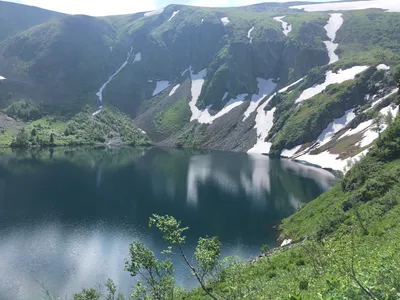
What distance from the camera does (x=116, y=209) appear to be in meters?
75.4

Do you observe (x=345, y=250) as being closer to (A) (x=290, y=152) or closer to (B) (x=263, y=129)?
(A) (x=290, y=152)

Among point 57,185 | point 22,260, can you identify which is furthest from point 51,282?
point 57,185

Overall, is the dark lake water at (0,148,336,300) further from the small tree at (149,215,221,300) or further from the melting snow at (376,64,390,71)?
the melting snow at (376,64,390,71)

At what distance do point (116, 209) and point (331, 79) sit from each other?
158m

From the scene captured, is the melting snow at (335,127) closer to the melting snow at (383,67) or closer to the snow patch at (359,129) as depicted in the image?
the snow patch at (359,129)

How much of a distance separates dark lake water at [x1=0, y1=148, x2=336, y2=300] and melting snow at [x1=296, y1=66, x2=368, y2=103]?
65987 mm

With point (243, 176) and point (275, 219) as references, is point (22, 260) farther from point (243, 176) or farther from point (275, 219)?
point (243, 176)

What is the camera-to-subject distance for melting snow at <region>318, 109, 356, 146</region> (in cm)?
15126

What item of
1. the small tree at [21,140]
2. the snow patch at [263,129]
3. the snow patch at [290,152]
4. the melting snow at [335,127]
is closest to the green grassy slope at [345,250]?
the melting snow at [335,127]

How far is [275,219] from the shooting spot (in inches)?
2635

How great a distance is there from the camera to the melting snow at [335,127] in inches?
5955

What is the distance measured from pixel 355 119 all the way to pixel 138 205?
110243 millimetres

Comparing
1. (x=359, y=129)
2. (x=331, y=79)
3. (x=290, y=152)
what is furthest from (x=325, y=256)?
(x=331, y=79)

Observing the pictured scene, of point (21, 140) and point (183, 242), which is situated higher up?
point (183, 242)
